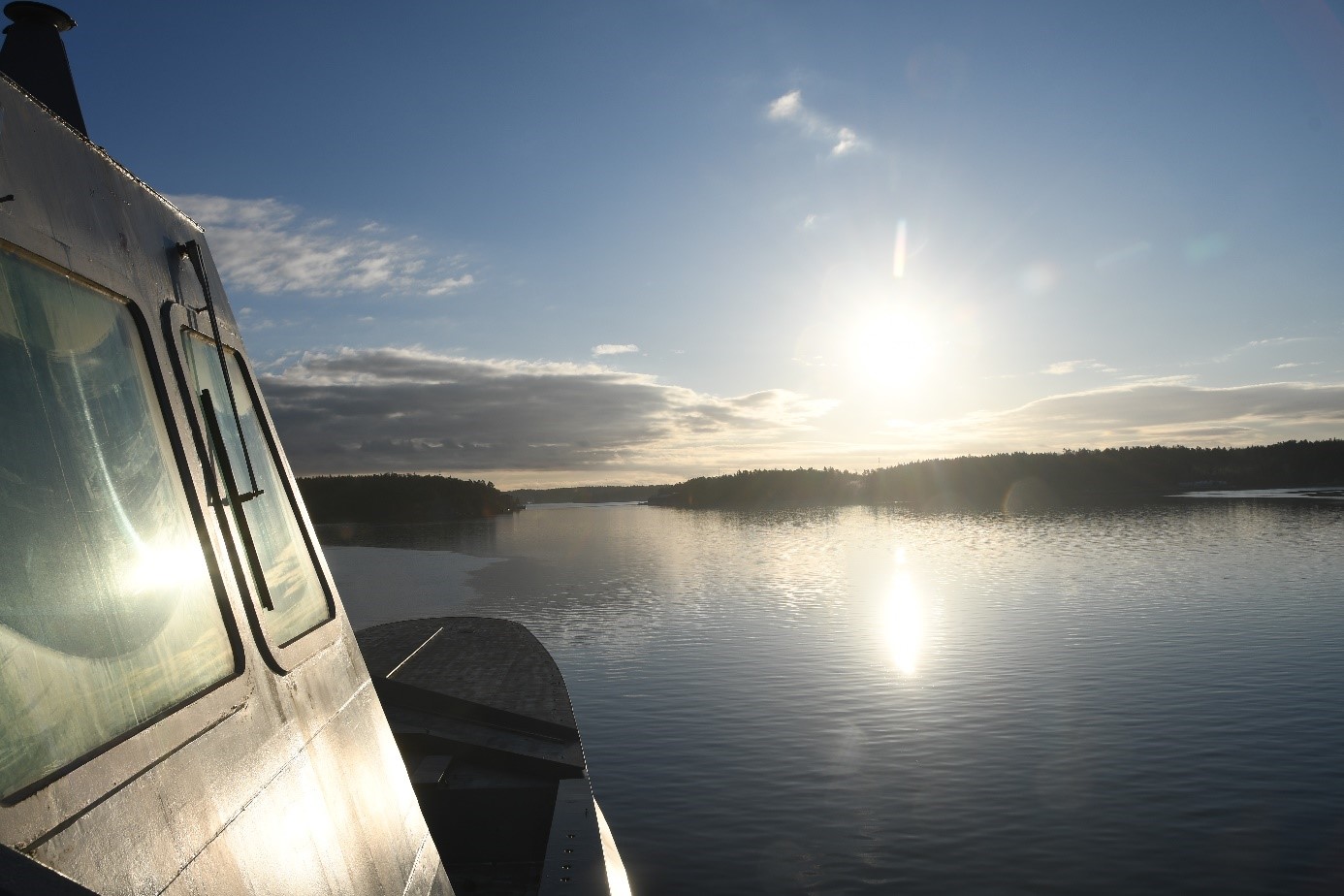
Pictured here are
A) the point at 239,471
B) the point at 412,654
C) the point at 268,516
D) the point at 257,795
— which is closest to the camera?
the point at 257,795

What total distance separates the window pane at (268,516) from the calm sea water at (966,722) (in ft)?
36.6

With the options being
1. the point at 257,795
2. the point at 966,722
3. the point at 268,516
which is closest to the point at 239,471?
Result: the point at 268,516

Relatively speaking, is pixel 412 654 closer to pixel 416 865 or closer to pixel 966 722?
pixel 966 722

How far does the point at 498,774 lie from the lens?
45.2 feet

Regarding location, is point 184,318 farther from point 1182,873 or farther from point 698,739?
point 698,739

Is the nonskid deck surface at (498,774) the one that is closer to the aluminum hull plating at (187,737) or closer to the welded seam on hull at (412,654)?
the welded seam on hull at (412,654)

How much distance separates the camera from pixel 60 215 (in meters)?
2.72

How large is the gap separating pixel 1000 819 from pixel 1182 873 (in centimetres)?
295

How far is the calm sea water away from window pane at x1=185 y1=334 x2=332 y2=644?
11.2 m

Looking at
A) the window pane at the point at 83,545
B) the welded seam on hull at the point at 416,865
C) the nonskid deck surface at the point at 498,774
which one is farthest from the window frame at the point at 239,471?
the nonskid deck surface at the point at 498,774

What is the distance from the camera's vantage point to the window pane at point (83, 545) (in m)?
2.03

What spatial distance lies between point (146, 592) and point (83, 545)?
31 centimetres

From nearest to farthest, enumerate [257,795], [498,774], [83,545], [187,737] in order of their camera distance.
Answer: [83,545], [187,737], [257,795], [498,774]

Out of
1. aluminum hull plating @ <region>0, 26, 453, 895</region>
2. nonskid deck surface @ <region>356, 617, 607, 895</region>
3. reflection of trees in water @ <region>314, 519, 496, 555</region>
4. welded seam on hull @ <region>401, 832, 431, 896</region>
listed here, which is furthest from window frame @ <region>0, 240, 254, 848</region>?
reflection of trees in water @ <region>314, 519, 496, 555</region>
